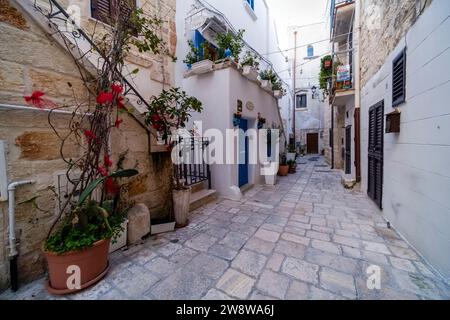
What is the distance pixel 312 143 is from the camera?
15508 mm

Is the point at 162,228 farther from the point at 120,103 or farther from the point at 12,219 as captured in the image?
the point at 120,103

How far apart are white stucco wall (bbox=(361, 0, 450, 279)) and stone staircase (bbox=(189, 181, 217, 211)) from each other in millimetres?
3249

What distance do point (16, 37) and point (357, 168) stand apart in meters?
6.80

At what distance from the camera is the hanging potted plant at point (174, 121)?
2730mm

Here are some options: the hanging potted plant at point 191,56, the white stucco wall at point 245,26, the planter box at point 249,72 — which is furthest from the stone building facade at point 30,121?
the planter box at point 249,72

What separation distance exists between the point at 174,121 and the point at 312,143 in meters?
14.9

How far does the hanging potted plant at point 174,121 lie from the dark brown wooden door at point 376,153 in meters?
3.43

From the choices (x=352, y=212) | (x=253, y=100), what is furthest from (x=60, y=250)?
(x=253, y=100)

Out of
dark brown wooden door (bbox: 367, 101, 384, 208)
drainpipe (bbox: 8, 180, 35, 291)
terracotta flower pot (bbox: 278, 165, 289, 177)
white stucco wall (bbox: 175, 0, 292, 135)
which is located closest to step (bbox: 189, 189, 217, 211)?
drainpipe (bbox: 8, 180, 35, 291)

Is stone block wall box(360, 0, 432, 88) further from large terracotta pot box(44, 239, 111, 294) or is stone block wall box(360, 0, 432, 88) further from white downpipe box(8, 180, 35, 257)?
white downpipe box(8, 180, 35, 257)

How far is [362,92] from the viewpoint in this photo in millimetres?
4809

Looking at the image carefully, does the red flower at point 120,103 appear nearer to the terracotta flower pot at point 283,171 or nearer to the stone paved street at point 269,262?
the stone paved street at point 269,262

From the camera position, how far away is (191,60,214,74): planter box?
4156 mm

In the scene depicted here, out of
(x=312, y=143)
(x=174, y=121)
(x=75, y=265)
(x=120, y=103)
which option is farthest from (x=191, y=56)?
(x=312, y=143)
